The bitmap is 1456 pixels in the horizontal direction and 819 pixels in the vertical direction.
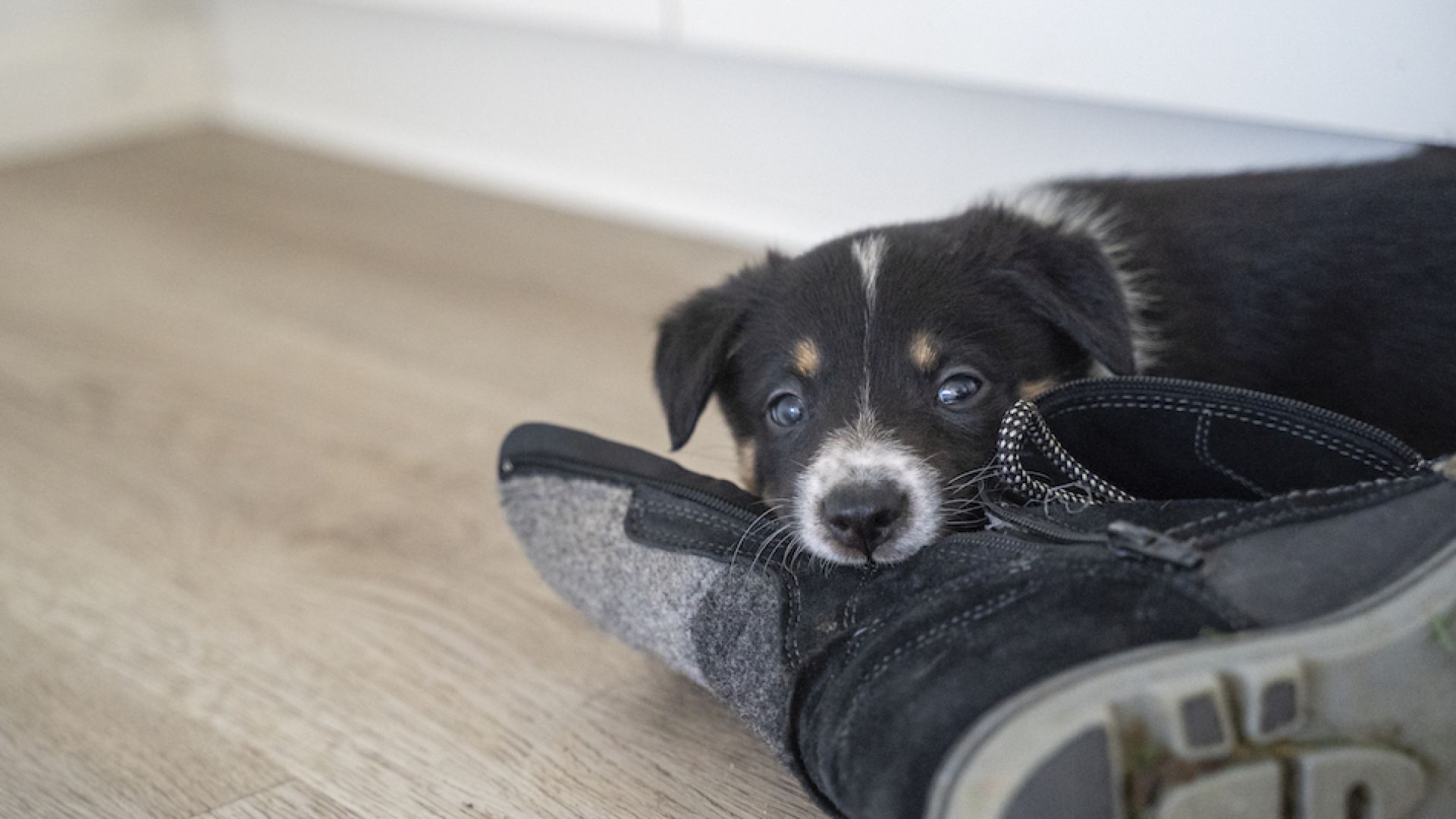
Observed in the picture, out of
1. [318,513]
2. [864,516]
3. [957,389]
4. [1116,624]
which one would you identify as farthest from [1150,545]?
[318,513]

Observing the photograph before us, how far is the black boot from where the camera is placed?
117 cm

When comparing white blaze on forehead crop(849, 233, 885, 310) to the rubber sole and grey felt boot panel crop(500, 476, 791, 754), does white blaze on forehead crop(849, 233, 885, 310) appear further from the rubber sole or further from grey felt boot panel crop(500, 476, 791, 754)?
the rubber sole

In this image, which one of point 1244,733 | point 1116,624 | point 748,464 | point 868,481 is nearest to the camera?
point 1244,733

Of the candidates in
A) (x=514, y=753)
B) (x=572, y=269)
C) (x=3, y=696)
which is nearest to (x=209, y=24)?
(x=572, y=269)

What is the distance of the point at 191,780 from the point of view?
5.91ft

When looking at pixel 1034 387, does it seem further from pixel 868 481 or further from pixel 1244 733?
pixel 1244 733

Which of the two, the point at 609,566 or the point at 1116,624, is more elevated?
A: the point at 1116,624

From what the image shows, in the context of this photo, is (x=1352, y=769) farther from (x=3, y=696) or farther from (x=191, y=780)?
(x=3, y=696)

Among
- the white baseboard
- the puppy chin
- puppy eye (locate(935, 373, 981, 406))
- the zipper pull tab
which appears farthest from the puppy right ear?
the white baseboard

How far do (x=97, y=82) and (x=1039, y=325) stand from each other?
4.75 meters

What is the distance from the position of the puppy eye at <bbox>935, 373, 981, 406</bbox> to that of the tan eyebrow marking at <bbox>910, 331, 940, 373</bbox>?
0.03 meters

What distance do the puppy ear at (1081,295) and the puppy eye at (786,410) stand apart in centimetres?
35

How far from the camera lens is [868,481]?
172 centimetres

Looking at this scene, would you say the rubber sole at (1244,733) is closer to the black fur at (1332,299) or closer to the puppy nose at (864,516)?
the puppy nose at (864,516)
